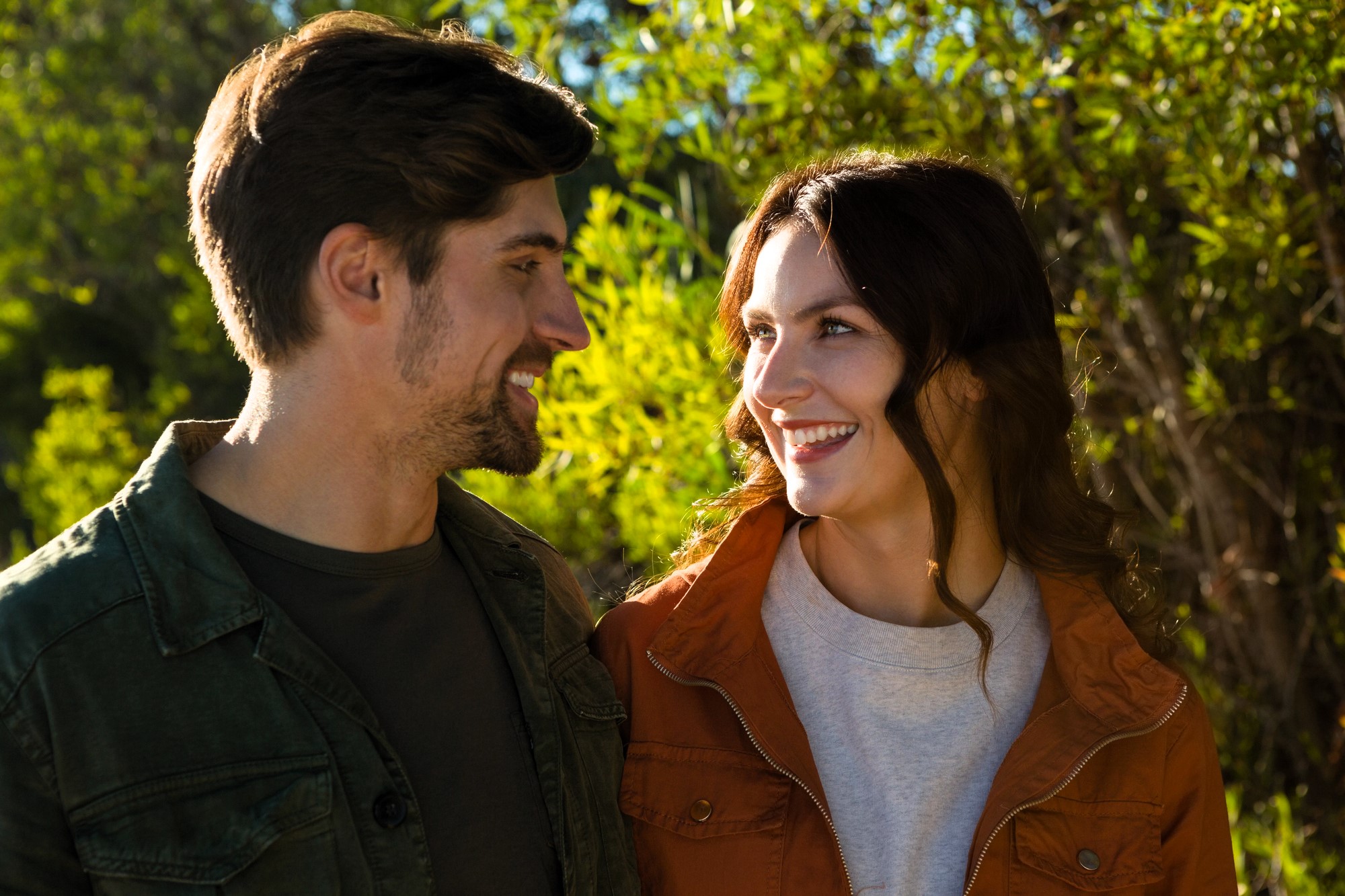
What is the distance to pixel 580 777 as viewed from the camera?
180cm

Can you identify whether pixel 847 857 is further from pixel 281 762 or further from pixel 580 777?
pixel 281 762

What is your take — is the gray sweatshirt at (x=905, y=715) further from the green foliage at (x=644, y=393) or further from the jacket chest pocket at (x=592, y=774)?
the green foliage at (x=644, y=393)

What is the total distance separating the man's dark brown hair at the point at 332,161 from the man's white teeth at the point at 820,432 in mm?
608

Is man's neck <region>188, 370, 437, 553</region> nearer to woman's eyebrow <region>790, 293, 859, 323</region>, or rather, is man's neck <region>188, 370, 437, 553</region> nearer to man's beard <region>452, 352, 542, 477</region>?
man's beard <region>452, 352, 542, 477</region>

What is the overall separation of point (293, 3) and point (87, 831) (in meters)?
7.63

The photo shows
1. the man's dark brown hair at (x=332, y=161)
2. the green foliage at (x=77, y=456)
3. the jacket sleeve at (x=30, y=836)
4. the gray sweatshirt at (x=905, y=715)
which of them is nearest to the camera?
the jacket sleeve at (x=30, y=836)

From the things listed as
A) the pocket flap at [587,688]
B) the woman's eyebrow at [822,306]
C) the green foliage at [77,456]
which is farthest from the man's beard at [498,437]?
the green foliage at [77,456]

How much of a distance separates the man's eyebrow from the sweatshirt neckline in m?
0.71

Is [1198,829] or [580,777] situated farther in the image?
[1198,829]

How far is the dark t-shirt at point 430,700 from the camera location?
161 centimetres

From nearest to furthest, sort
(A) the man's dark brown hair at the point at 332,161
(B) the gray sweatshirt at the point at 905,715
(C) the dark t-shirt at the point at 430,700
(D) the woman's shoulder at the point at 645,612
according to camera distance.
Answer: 1. (C) the dark t-shirt at the point at 430,700
2. (A) the man's dark brown hair at the point at 332,161
3. (B) the gray sweatshirt at the point at 905,715
4. (D) the woman's shoulder at the point at 645,612

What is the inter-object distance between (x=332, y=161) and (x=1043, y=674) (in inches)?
54.8

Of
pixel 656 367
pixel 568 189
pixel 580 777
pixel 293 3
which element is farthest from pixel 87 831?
pixel 293 3

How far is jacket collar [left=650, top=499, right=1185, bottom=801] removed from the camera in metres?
1.83
